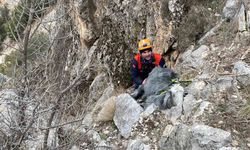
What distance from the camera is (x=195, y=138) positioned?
185 inches

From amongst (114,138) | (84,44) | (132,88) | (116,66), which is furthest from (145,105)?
(84,44)

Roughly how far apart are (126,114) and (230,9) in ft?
8.87

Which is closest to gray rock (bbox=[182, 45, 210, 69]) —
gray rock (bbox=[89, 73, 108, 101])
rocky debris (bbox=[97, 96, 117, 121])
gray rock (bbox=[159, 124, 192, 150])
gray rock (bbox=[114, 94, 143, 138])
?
gray rock (bbox=[114, 94, 143, 138])

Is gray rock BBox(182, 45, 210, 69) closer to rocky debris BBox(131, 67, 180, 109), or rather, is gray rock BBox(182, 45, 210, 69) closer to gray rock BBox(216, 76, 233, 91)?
rocky debris BBox(131, 67, 180, 109)

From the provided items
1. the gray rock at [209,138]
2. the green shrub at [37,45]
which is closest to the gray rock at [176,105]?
the gray rock at [209,138]

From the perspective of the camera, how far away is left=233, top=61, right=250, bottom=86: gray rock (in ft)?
17.3

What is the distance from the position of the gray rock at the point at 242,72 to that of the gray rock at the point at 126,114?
4.95ft

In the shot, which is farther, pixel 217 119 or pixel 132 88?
pixel 132 88

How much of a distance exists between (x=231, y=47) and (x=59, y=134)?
294 centimetres

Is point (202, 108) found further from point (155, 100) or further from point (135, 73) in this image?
point (135, 73)

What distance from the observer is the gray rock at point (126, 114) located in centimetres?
596

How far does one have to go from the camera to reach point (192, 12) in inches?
303

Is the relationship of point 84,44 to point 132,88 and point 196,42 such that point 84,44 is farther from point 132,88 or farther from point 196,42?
point 196,42

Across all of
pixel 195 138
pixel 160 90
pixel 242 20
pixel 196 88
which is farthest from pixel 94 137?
pixel 242 20
